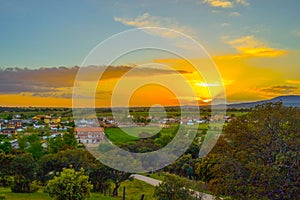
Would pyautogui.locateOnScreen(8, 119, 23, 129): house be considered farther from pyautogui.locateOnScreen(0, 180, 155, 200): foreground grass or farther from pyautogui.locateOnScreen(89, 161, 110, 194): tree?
pyautogui.locateOnScreen(89, 161, 110, 194): tree

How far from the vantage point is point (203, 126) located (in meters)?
23.4

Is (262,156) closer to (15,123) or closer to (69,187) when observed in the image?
(69,187)

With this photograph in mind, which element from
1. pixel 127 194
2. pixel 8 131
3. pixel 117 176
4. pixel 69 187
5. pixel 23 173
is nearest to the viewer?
pixel 69 187

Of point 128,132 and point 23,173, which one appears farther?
point 128,132

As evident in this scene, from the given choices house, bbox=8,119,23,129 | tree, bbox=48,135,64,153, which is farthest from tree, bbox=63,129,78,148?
house, bbox=8,119,23,129

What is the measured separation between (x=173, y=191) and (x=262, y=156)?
12.6 feet

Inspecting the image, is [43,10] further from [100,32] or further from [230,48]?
[230,48]

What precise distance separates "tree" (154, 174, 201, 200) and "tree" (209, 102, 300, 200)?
1916mm

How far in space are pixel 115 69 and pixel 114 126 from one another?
9.13 meters

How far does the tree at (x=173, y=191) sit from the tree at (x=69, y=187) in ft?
11.0

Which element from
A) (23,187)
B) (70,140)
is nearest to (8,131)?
(70,140)

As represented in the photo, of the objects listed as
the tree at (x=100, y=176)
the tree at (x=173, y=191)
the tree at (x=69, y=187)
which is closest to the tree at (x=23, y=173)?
the tree at (x=100, y=176)

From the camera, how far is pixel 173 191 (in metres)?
11.9

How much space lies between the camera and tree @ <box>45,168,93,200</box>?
44.1 feet
